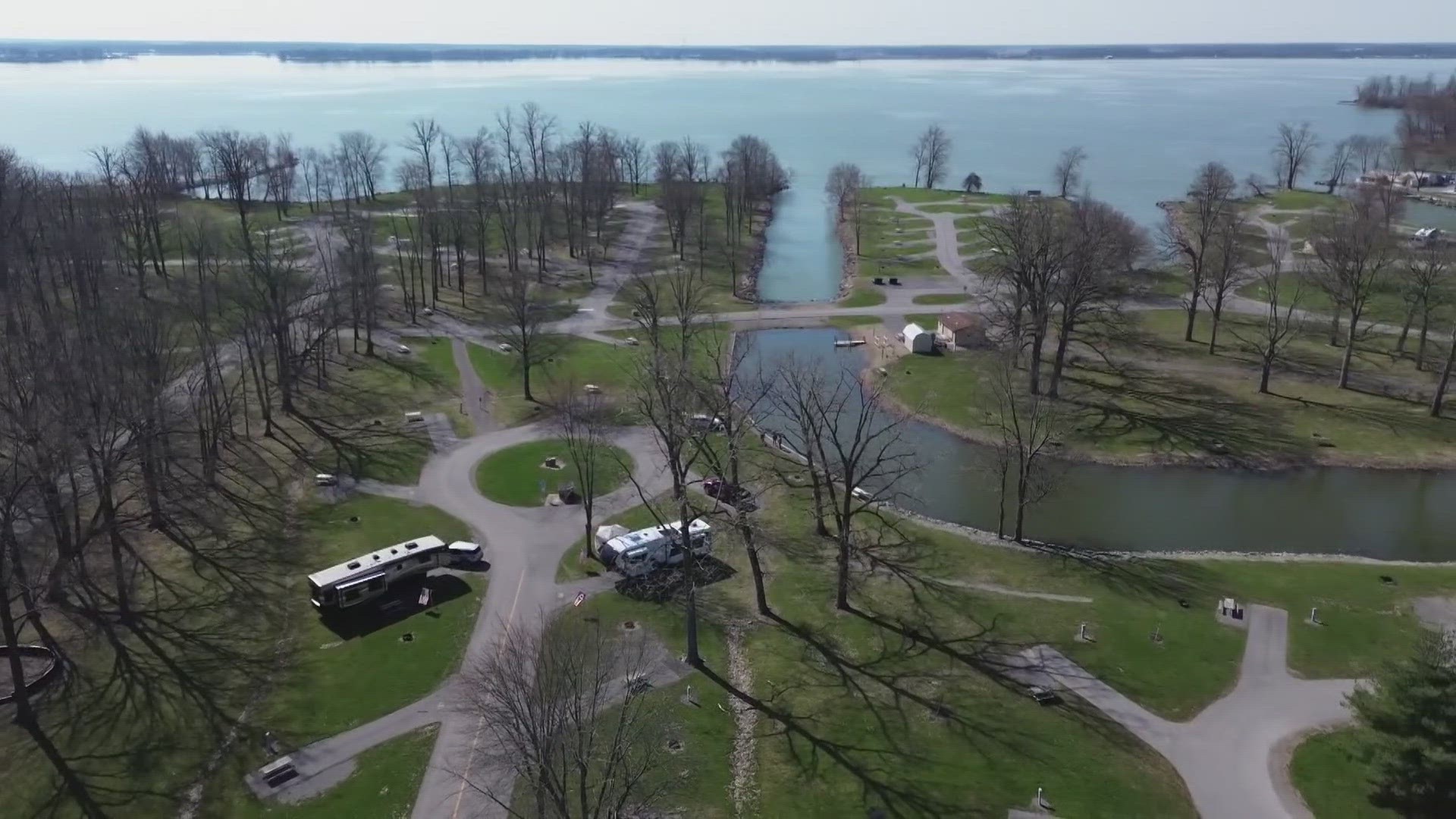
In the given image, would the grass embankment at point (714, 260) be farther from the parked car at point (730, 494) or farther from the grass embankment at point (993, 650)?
the grass embankment at point (993, 650)

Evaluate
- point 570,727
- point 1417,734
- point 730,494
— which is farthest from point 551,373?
point 1417,734

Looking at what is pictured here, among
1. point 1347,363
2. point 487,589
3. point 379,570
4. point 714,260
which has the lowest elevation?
point 487,589

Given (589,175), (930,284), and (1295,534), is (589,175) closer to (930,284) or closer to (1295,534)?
(930,284)

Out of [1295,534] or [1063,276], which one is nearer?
[1295,534]

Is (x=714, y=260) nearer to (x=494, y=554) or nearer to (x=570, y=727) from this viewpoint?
(x=494, y=554)

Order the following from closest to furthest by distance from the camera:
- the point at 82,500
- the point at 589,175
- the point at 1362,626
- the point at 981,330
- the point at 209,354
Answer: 1. the point at 1362,626
2. the point at 82,500
3. the point at 209,354
4. the point at 981,330
5. the point at 589,175

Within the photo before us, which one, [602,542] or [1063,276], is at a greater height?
[1063,276]

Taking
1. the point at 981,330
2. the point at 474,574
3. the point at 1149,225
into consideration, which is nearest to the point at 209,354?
the point at 474,574
